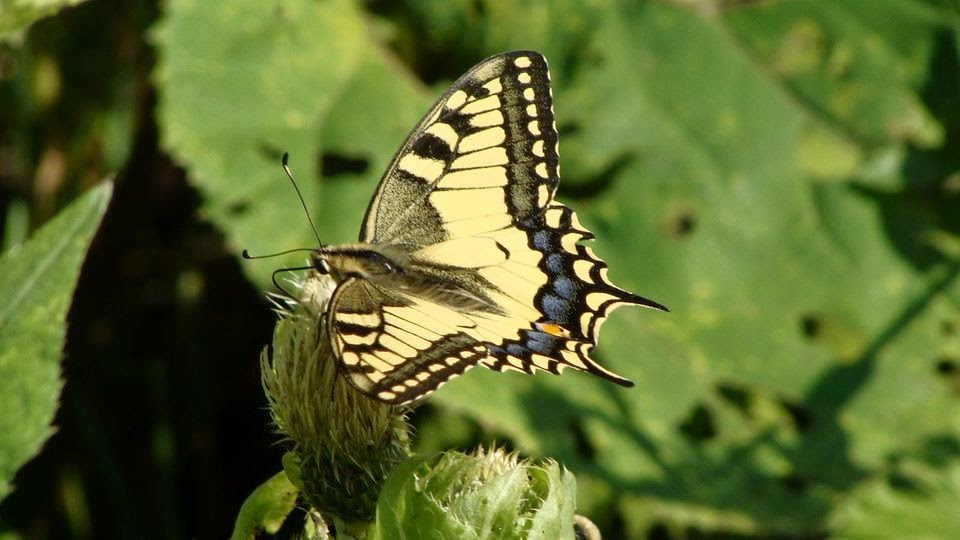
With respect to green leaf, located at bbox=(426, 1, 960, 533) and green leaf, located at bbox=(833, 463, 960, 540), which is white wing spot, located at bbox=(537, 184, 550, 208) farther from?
green leaf, located at bbox=(833, 463, 960, 540)

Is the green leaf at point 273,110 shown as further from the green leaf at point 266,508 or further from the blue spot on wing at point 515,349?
the green leaf at point 266,508

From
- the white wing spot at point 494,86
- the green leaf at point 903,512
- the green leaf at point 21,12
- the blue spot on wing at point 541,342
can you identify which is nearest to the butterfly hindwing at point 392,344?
the blue spot on wing at point 541,342

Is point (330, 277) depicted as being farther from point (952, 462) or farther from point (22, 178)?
point (952, 462)

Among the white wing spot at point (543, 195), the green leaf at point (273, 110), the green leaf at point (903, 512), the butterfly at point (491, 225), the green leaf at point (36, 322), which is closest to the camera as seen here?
the green leaf at point (36, 322)

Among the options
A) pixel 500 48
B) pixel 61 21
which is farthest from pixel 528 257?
pixel 61 21

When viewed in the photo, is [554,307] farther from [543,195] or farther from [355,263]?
[355,263]

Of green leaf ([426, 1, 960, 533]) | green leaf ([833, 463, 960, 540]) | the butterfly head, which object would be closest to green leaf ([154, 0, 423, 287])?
green leaf ([426, 1, 960, 533])

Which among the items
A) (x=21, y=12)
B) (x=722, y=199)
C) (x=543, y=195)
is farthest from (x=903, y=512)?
(x=21, y=12)
